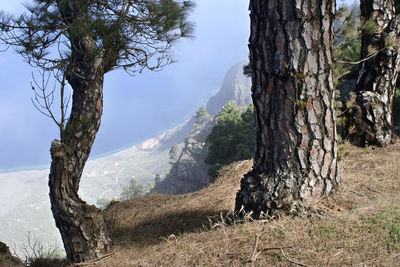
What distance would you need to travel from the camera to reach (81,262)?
2.69 metres

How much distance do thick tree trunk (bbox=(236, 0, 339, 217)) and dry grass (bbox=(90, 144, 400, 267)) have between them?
0.63ft

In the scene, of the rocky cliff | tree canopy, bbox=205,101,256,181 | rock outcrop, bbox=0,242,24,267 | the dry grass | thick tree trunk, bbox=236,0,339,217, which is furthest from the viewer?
the rocky cliff

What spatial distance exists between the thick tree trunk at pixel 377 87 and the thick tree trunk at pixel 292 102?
219 cm

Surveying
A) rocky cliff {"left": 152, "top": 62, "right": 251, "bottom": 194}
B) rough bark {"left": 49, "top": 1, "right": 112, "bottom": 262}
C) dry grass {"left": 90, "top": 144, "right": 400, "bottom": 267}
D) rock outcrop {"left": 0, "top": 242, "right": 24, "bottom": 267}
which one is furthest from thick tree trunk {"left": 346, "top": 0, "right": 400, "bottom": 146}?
rocky cliff {"left": 152, "top": 62, "right": 251, "bottom": 194}

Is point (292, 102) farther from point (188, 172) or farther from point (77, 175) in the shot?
point (188, 172)

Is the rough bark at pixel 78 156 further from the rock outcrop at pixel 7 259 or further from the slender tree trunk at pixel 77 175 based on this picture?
the rock outcrop at pixel 7 259

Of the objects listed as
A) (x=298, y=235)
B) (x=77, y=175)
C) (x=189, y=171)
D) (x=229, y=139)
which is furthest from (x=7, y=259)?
(x=189, y=171)

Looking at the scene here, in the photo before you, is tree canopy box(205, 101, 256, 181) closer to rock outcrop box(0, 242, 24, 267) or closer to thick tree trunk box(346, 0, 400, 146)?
thick tree trunk box(346, 0, 400, 146)

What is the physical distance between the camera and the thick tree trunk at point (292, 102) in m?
2.11

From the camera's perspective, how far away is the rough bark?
2.68 m

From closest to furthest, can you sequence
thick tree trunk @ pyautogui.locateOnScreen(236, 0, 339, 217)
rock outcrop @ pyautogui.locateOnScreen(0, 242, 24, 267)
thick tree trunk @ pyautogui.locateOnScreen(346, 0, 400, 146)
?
thick tree trunk @ pyautogui.locateOnScreen(236, 0, 339, 217) < rock outcrop @ pyautogui.locateOnScreen(0, 242, 24, 267) < thick tree trunk @ pyautogui.locateOnScreen(346, 0, 400, 146)

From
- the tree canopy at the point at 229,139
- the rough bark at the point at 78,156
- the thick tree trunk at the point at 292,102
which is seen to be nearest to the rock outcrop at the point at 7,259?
the rough bark at the point at 78,156

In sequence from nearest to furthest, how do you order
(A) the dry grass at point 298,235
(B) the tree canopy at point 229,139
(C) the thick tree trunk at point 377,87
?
(A) the dry grass at point 298,235, (C) the thick tree trunk at point 377,87, (B) the tree canopy at point 229,139

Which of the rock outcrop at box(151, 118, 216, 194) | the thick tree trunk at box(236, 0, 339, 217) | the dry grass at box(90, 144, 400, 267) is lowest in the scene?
the rock outcrop at box(151, 118, 216, 194)
